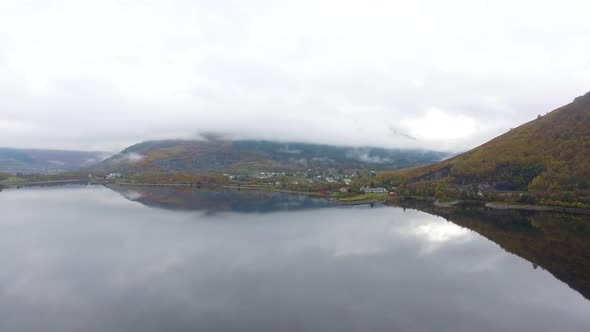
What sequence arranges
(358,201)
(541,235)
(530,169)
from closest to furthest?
1. (541,235)
2. (530,169)
3. (358,201)

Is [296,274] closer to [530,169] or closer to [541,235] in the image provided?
[541,235]

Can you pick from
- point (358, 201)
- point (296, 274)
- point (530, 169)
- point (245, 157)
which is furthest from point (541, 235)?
point (245, 157)

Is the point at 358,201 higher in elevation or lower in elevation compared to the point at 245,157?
lower

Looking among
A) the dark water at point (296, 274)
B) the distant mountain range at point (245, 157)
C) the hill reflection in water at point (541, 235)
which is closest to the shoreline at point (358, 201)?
the hill reflection in water at point (541, 235)

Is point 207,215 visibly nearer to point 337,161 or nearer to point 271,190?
point 271,190

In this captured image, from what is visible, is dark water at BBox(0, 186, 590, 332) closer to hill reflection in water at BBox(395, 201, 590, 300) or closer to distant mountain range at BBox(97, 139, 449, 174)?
hill reflection in water at BBox(395, 201, 590, 300)

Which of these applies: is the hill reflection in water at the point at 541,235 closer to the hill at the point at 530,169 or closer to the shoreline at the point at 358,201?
the shoreline at the point at 358,201

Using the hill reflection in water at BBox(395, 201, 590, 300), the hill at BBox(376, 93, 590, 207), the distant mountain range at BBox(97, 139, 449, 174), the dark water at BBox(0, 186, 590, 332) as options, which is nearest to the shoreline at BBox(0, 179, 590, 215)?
the hill at BBox(376, 93, 590, 207)
